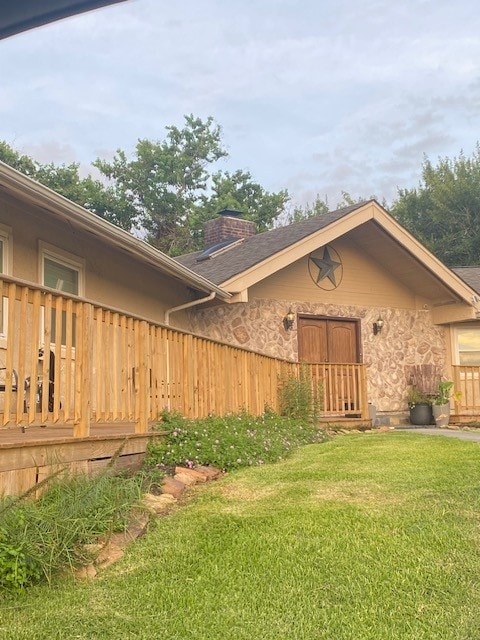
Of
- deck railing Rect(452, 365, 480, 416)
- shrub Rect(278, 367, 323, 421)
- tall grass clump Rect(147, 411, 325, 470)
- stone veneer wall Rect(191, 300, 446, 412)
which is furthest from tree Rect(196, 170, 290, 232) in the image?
tall grass clump Rect(147, 411, 325, 470)

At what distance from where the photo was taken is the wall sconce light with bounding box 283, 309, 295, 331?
13250mm

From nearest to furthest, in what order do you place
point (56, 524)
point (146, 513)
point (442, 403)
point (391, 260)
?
1. point (56, 524)
2. point (146, 513)
3. point (442, 403)
4. point (391, 260)

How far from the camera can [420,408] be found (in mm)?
14086

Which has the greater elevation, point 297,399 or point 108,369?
point 108,369

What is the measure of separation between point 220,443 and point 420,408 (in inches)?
339

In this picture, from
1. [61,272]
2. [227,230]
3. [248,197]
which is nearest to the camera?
[61,272]

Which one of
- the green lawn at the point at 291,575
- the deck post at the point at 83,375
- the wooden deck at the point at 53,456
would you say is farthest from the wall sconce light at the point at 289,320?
the deck post at the point at 83,375

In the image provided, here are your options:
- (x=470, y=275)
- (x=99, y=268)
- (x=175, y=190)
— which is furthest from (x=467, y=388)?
(x=175, y=190)

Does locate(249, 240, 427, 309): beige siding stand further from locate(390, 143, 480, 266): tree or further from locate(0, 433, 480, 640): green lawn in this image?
locate(390, 143, 480, 266): tree

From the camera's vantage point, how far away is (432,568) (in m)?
3.35

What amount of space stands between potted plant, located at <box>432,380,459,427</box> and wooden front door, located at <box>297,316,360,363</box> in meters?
1.89

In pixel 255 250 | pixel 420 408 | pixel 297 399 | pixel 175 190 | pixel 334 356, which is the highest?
pixel 175 190

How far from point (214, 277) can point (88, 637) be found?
9115 millimetres

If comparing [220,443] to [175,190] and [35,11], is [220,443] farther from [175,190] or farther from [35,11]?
[175,190]
